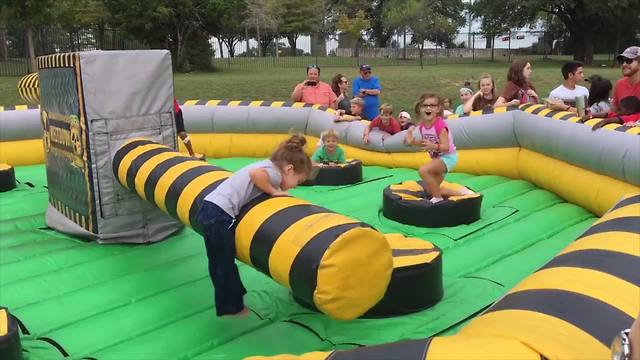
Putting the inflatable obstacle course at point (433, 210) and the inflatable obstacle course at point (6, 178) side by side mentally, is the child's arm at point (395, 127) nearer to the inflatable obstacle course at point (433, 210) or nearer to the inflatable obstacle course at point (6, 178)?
the inflatable obstacle course at point (433, 210)

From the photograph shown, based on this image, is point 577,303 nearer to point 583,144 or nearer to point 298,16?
point 583,144

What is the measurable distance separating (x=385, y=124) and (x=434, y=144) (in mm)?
2268

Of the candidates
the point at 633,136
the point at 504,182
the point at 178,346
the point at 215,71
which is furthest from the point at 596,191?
Result: the point at 215,71

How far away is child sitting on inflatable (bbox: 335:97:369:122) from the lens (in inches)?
278

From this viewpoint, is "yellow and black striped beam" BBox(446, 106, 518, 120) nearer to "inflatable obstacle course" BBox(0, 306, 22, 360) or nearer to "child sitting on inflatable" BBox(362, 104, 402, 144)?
"child sitting on inflatable" BBox(362, 104, 402, 144)

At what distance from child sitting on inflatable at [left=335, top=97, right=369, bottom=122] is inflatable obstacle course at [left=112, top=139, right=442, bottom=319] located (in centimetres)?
369

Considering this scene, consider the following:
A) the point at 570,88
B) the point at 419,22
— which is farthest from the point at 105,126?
the point at 419,22

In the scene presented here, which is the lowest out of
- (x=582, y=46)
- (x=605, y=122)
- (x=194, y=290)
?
(x=194, y=290)

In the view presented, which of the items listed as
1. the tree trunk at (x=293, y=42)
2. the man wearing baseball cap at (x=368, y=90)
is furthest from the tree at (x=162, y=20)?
the tree trunk at (x=293, y=42)

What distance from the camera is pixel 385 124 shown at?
6.68 meters

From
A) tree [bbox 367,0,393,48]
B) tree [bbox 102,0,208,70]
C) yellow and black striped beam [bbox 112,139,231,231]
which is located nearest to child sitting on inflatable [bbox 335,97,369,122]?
yellow and black striped beam [bbox 112,139,231,231]

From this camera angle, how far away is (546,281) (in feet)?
6.94

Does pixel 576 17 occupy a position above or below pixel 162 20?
above

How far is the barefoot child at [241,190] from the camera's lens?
2.73 m
